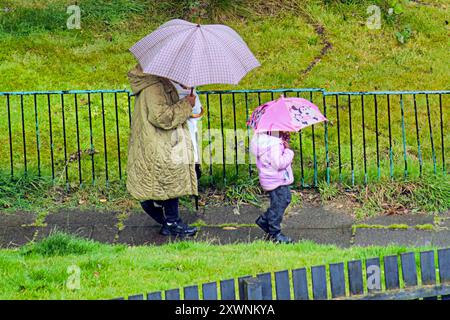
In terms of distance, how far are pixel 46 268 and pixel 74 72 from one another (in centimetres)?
542

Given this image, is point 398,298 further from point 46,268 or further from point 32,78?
point 32,78

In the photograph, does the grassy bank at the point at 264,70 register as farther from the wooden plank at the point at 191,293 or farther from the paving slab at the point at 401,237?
the wooden plank at the point at 191,293

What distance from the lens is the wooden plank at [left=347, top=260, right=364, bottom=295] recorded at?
7250mm

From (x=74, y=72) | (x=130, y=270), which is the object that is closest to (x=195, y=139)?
(x=130, y=270)

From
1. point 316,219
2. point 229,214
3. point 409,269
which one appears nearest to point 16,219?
point 229,214

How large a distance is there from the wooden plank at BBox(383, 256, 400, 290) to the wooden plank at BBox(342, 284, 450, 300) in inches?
1.6

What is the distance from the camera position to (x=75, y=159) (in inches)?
468

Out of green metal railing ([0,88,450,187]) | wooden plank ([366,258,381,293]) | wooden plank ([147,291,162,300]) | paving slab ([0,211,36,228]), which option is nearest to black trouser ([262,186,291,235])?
green metal railing ([0,88,450,187])

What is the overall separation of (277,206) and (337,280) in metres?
2.71

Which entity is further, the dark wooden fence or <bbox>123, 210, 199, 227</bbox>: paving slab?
<bbox>123, 210, 199, 227</bbox>: paving slab

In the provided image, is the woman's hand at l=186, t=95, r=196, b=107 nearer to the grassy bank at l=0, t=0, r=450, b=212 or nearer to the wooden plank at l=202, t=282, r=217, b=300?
the grassy bank at l=0, t=0, r=450, b=212

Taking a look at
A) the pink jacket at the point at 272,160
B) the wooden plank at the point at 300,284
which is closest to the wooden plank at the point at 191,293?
the wooden plank at the point at 300,284

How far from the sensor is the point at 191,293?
6.90m

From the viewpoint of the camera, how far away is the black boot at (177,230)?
10.2m
